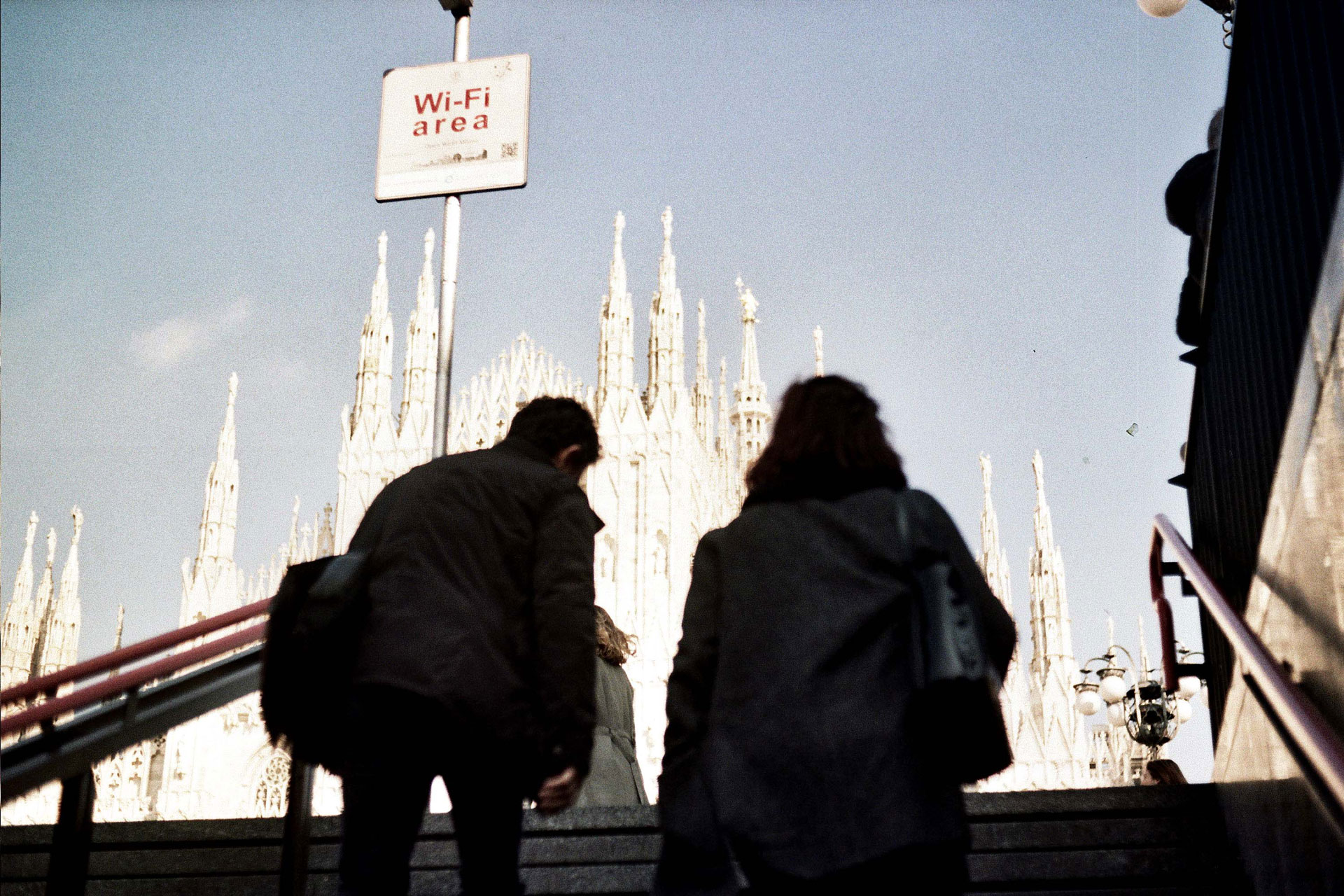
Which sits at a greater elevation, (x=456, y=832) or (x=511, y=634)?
(x=511, y=634)

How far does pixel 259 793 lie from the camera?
85.1 ft

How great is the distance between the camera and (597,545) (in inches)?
1049

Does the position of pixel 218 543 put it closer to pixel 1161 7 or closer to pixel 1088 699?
pixel 1088 699

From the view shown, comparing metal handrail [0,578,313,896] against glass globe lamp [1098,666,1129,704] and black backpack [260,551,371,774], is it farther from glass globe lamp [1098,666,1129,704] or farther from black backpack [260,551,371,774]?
glass globe lamp [1098,666,1129,704]

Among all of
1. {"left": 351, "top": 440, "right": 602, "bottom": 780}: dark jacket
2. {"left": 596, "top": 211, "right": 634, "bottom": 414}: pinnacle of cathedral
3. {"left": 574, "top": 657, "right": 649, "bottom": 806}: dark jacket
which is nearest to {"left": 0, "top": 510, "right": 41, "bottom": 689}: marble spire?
{"left": 596, "top": 211, "right": 634, "bottom": 414}: pinnacle of cathedral

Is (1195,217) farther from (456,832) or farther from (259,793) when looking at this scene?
(259,793)

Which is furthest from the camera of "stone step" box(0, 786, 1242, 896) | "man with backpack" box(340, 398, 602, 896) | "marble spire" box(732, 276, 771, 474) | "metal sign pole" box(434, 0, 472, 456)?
"marble spire" box(732, 276, 771, 474)

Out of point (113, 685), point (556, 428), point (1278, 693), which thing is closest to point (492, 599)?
point (556, 428)

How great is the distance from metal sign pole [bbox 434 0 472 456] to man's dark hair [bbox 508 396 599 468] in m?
1.36

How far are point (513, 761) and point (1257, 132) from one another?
2504mm

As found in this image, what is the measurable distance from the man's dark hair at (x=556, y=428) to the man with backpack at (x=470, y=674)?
8.3 inches

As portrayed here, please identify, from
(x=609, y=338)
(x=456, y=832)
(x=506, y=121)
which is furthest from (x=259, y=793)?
(x=456, y=832)

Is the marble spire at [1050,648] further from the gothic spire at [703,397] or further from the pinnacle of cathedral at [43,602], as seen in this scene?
the pinnacle of cathedral at [43,602]

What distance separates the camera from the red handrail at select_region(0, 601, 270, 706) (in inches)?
118
